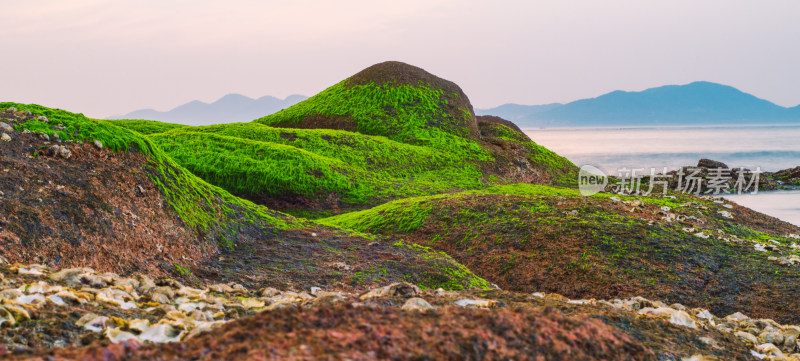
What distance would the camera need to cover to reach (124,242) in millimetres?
7016

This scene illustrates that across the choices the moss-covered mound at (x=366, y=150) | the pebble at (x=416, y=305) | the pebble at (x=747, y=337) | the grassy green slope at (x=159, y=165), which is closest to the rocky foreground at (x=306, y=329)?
the pebble at (x=416, y=305)

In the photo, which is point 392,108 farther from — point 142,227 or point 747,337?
point 747,337

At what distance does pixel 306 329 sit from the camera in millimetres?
2926

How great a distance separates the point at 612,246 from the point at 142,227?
775 centimetres

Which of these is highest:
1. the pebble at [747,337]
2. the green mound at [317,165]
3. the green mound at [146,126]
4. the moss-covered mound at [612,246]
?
the green mound at [146,126]

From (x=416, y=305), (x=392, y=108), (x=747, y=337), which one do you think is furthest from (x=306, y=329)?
(x=392, y=108)

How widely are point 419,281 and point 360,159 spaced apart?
15.5 metres

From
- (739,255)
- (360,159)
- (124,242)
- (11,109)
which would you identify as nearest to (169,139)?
(360,159)

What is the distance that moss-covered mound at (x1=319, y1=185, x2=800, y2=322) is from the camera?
8.94m

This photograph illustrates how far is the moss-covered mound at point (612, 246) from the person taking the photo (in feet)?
29.3


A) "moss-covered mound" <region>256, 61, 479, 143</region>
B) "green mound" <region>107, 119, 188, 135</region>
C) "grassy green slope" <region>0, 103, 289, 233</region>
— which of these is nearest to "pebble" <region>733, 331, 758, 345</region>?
"grassy green slope" <region>0, 103, 289, 233</region>

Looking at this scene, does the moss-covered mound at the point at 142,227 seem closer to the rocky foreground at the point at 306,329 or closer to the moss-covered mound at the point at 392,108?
the rocky foreground at the point at 306,329

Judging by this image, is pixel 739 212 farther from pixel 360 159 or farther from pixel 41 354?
pixel 41 354

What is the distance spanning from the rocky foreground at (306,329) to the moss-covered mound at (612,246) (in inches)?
177
